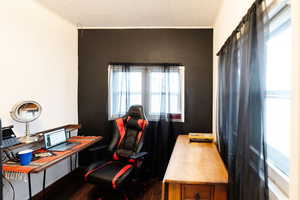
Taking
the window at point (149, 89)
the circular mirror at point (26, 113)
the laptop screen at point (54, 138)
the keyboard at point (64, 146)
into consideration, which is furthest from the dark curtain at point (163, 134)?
the circular mirror at point (26, 113)

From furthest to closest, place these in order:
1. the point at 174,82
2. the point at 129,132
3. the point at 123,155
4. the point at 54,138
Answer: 1. the point at 174,82
2. the point at 129,132
3. the point at 123,155
4. the point at 54,138

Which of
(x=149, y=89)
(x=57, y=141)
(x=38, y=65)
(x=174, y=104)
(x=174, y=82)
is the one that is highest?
(x=38, y=65)

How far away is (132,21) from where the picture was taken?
294 cm

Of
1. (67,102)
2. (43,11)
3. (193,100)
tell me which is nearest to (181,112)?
(193,100)

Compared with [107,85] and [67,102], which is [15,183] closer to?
[67,102]

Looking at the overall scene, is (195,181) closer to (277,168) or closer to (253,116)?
(277,168)

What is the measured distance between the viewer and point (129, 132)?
285 centimetres

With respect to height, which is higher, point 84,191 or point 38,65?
point 38,65

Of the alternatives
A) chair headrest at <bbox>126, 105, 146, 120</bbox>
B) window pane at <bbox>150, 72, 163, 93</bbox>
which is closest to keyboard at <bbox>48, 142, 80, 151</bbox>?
chair headrest at <bbox>126, 105, 146, 120</bbox>

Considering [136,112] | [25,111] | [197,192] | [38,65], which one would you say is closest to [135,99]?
[136,112]

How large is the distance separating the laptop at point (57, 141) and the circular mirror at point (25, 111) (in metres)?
0.29

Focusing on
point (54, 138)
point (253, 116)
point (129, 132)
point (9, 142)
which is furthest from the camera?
point (129, 132)

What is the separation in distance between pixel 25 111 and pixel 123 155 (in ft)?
4.40

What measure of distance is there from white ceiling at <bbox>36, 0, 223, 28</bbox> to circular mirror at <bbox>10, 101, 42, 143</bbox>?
1.37 metres
